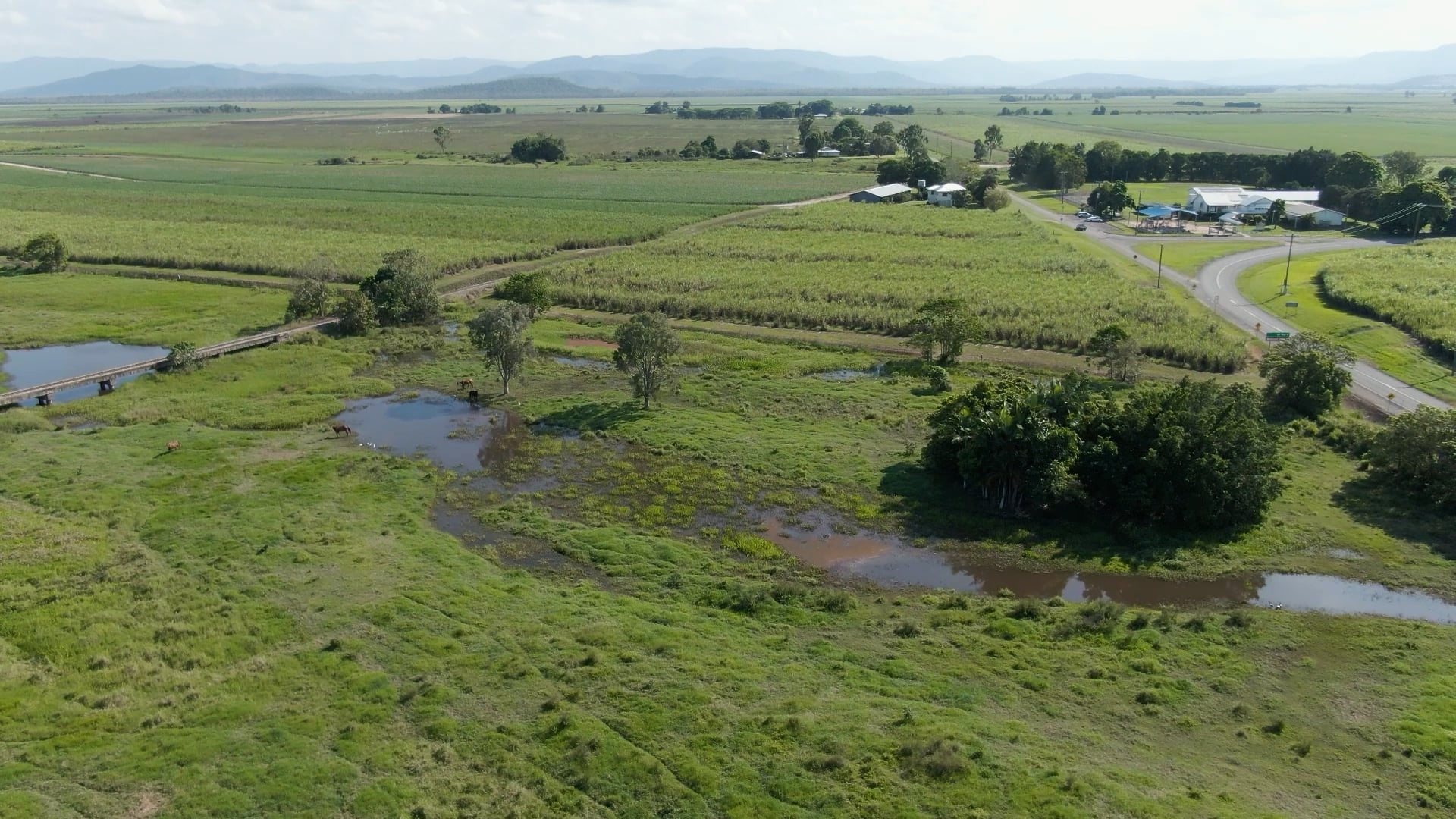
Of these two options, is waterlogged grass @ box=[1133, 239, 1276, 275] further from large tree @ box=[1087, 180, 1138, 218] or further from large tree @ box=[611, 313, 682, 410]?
large tree @ box=[611, 313, 682, 410]

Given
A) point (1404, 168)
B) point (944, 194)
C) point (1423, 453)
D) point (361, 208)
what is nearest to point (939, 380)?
point (1423, 453)

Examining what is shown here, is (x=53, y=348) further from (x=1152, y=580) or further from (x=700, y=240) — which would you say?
(x=1152, y=580)

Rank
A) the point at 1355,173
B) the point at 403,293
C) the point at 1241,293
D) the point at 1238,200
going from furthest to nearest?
the point at 1355,173 → the point at 1238,200 → the point at 1241,293 → the point at 403,293

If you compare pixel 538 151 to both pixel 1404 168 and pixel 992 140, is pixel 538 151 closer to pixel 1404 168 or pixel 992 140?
pixel 992 140

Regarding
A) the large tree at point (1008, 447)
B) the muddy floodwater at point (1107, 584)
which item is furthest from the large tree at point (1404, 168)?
the muddy floodwater at point (1107, 584)

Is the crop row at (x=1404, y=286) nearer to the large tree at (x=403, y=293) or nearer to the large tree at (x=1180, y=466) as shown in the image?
the large tree at (x=1180, y=466)

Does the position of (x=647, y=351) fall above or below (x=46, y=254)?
below

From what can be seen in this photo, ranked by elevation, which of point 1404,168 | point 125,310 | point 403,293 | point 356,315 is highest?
point 1404,168

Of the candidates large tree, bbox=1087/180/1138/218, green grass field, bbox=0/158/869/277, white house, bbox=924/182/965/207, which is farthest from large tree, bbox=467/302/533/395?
large tree, bbox=1087/180/1138/218
